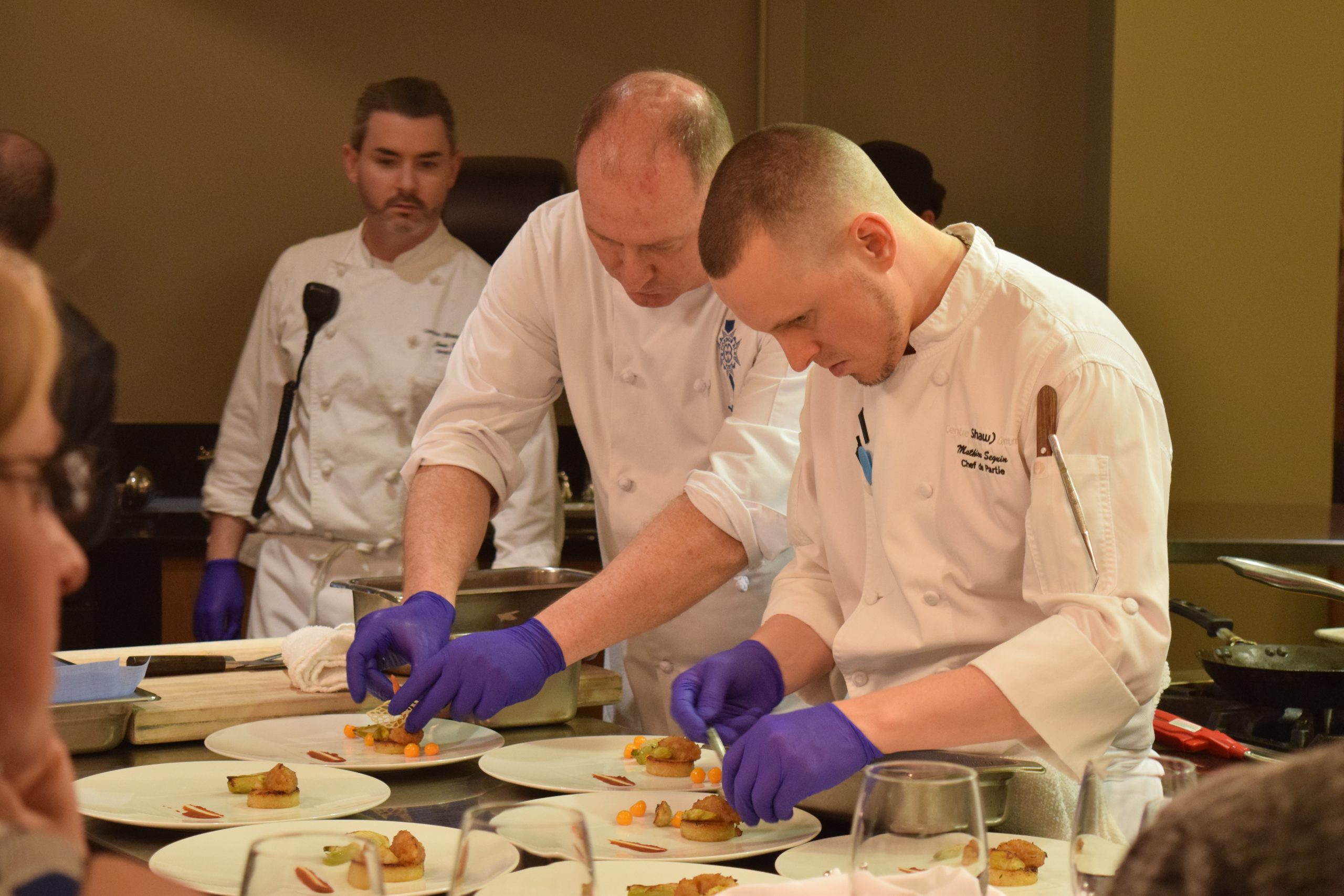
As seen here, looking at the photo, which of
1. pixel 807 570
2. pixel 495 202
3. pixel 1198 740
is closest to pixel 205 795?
pixel 807 570

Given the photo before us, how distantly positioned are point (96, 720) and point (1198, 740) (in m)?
1.30

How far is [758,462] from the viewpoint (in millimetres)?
1953

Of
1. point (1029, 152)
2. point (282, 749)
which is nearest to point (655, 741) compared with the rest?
point (282, 749)

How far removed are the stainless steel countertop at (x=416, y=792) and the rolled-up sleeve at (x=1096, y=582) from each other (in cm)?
24

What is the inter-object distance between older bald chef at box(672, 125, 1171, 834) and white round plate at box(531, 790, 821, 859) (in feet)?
0.11

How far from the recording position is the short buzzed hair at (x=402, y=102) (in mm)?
3158

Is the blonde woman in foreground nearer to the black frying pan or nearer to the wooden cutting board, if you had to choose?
the wooden cutting board

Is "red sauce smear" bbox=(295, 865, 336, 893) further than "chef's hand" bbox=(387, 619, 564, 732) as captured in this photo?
No

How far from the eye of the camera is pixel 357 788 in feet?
4.60

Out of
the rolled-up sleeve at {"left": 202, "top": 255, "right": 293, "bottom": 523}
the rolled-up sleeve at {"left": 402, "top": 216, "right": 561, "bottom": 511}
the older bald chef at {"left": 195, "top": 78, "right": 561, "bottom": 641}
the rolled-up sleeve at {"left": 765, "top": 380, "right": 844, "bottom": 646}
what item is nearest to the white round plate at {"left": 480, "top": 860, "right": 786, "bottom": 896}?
the rolled-up sleeve at {"left": 765, "top": 380, "right": 844, "bottom": 646}

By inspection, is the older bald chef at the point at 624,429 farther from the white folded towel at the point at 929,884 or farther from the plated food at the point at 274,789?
the white folded towel at the point at 929,884

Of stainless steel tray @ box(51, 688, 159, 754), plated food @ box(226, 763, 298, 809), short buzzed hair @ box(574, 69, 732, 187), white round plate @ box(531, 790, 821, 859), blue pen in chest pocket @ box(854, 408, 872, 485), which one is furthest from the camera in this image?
short buzzed hair @ box(574, 69, 732, 187)

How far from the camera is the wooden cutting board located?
163 cm

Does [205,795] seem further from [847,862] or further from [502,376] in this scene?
[502,376]
